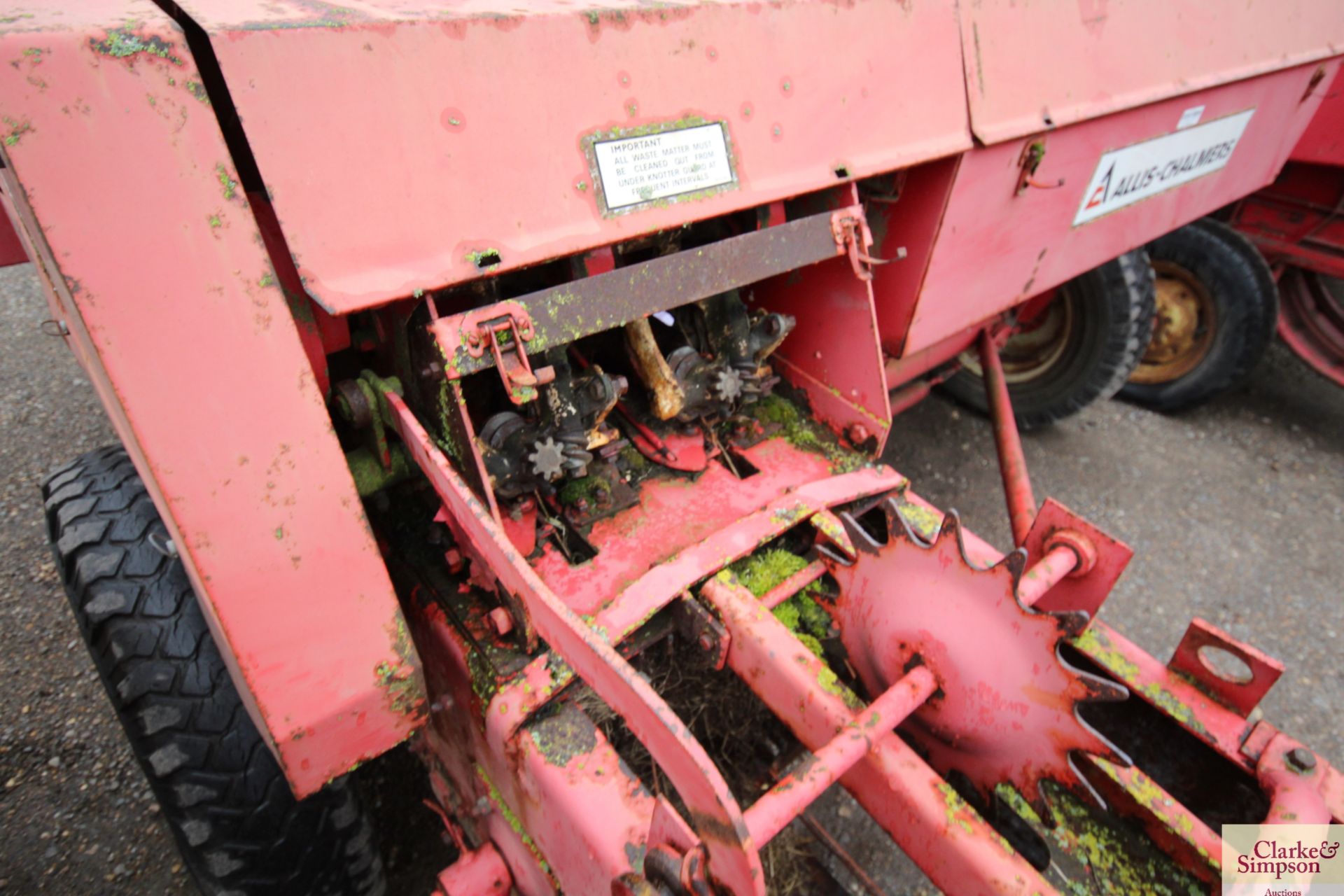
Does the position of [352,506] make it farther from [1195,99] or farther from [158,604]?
[1195,99]

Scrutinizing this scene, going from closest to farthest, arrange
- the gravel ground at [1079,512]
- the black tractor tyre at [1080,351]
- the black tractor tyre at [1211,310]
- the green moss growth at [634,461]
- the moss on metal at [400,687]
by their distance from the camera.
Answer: the moss on metal at [400,687] → the green moss growth at [634,461] → the gravel ground at [1079,512] → the black tractor tyre at [1080,351] → the black tractor tyre at [1211,310]

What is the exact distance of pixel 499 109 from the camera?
1.01 metres

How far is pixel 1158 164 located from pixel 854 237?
1243 millimetres

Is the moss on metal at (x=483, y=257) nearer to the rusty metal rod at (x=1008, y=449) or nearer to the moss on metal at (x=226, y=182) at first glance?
the moss on metal at (x=226, y=182)

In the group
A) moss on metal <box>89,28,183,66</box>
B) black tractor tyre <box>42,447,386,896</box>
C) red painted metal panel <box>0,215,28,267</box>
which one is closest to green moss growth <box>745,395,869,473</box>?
black tractor tyre <box>42,447,386,896</box>

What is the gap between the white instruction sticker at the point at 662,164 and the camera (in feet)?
3.69

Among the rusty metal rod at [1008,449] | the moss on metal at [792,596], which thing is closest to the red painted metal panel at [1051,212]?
the rusty metal rod at [1008,449]

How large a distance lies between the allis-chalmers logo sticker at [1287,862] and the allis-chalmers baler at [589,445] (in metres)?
0.04

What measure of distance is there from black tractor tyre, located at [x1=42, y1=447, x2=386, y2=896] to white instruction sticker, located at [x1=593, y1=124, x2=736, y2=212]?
1.07 meters

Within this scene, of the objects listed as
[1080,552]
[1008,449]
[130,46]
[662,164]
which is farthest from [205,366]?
[1008,449]

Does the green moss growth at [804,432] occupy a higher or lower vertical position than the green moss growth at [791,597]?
higher

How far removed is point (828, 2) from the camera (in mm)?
1301

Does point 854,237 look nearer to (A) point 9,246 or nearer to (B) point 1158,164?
(B) point 1158,164

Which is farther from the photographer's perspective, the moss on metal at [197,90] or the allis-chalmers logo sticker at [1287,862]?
the allis-chalmers logo sticker at [1287,862]
